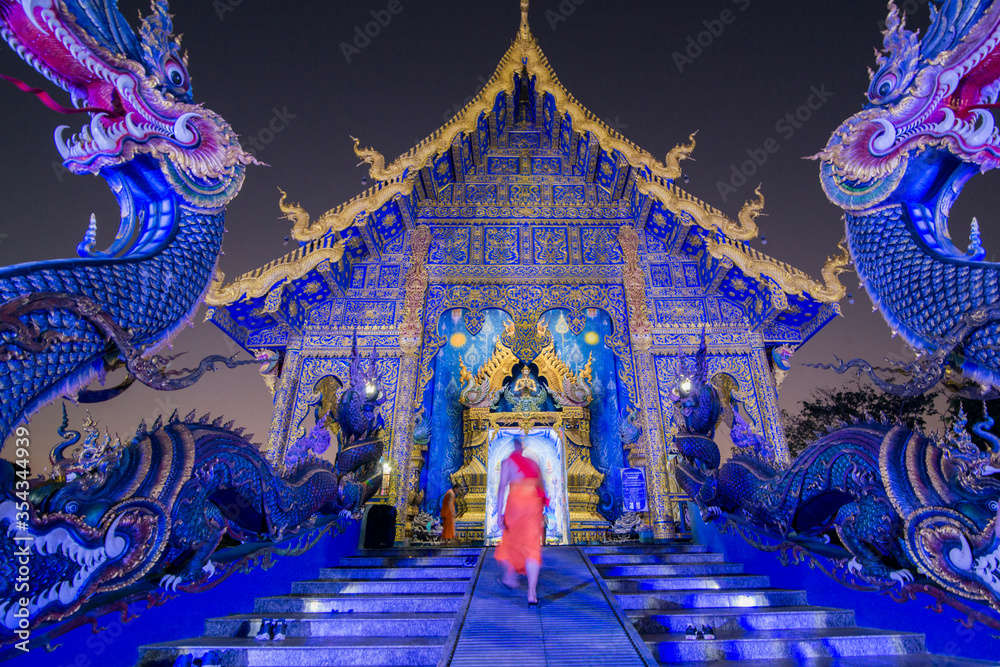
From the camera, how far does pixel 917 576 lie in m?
2.59

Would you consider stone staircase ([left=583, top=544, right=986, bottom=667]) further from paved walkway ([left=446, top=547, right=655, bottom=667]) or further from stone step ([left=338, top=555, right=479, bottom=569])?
stone step ([left=338, top=555, right=479, bottom=569])

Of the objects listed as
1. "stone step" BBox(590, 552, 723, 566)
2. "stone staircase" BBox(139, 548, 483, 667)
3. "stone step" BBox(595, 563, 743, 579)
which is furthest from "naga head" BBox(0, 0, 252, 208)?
"stone step" BBox(590, 552, 723, 566)

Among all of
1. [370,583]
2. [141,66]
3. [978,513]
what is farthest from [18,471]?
[978,513]

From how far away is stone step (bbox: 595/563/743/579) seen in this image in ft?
12.9

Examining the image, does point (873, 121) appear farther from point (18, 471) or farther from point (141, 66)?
point (18, 471)

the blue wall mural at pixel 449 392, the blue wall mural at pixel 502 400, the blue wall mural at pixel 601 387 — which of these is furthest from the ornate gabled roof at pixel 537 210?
the blue wall mural at pixel 601 387

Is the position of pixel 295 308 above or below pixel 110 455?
above

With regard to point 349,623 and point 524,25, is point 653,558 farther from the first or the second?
point 524,25

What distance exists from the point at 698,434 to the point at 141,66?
5791mm

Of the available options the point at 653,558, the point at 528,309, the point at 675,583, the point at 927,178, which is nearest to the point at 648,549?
the point at 653,558

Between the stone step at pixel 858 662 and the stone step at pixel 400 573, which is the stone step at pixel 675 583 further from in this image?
the stone step at pixel 400 573

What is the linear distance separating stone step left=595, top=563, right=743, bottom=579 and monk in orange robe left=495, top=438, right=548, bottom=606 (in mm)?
991

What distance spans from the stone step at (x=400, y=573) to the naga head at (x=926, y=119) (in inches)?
162

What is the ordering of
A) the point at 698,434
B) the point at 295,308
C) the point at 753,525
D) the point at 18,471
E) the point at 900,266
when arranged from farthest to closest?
the point at 295,308 → the point at 698,434 → the point at 753,525 → the point at 900,266 → the point at 18,471
